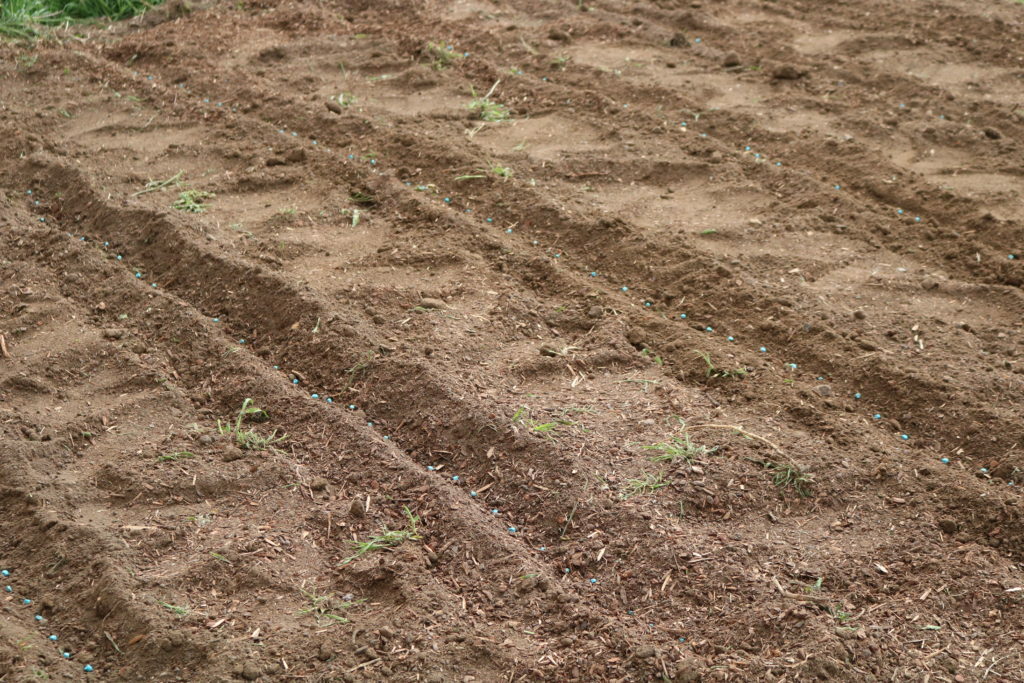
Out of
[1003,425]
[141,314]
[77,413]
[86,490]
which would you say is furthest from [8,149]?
[1003,425]

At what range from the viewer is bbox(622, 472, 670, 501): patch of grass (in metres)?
3.02

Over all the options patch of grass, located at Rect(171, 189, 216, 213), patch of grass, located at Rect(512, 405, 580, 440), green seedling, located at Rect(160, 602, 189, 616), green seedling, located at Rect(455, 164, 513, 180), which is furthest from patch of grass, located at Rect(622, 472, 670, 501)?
patch of grass, located at Rect(171, 189, 216, 213)

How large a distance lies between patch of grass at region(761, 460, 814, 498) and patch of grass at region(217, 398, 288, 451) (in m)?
1.42

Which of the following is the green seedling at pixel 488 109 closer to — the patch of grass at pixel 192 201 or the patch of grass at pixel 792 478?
the patch of grass at pixel 192 201

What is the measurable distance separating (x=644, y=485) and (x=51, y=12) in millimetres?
4557

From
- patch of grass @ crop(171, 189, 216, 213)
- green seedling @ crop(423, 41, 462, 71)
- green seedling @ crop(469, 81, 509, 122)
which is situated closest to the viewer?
patch of grass @ crop(171, 189, 216, 213)

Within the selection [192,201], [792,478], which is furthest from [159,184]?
[792,478]

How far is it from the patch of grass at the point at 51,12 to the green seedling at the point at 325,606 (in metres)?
4.06

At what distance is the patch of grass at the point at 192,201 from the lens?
4.20 m

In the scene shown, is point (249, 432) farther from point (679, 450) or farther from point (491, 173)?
point (491, 173)

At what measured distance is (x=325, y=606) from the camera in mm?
2703

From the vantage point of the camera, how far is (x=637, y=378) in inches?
136

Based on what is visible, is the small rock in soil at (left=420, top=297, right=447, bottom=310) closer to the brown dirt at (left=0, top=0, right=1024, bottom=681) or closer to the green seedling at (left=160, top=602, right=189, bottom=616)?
the brown dirt at (left=0, top=0, right=1024, bottom=681)

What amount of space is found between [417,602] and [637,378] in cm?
111
